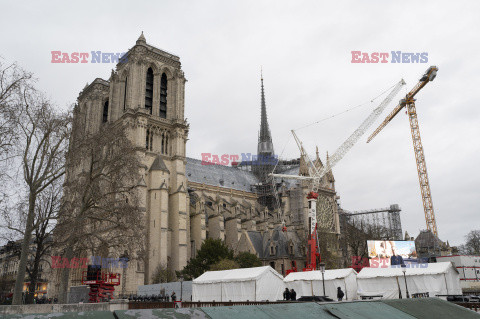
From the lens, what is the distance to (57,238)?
77.5 feet

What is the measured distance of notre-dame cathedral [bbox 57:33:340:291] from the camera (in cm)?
5250

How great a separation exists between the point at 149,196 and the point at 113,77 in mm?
23614

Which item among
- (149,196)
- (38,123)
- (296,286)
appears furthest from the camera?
(149,196)

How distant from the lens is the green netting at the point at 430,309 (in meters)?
5.20

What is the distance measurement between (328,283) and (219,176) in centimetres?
5280

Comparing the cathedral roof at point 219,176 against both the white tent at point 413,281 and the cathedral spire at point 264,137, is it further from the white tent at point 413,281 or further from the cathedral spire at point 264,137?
the white tent at point 413,281

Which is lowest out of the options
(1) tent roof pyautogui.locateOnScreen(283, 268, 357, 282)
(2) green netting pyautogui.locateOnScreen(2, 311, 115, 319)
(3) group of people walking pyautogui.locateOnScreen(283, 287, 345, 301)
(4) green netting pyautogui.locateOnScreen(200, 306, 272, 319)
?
(3) group of people walking pyautogui.locateOnScreen(283, 287, 345, 301)

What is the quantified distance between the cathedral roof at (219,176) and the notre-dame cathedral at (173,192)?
11.8 inches

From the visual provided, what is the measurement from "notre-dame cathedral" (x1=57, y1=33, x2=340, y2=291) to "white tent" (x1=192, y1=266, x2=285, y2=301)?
18.8 metres

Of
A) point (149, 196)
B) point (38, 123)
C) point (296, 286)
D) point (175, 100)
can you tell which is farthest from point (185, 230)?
point (38, 123)

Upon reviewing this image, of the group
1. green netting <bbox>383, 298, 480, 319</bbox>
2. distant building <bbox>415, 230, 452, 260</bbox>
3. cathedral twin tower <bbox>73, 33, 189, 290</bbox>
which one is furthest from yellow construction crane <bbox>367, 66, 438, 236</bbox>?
green netting <bbox>383, 298, 480, 319</bbox>

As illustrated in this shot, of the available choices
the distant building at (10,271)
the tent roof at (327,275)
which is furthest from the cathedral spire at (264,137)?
the tent roof at (327,275)

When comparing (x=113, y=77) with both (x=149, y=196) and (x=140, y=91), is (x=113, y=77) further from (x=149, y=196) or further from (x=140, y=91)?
(x=149, y=196)

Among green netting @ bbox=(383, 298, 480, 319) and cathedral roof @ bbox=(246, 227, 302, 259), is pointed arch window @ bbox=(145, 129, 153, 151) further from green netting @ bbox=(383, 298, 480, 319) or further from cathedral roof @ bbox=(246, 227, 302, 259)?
green netting @ bbox=(383, 298, 480, 319)
